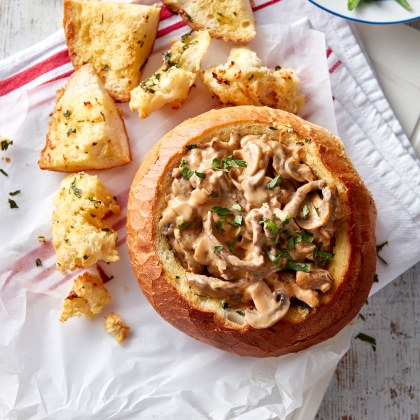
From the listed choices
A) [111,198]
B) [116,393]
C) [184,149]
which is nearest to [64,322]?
[116,393]

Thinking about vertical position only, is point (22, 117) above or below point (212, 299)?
above

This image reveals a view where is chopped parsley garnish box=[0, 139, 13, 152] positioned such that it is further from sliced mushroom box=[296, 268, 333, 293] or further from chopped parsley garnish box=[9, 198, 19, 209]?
sliced mushroom box=[296, 268, 333, 293]

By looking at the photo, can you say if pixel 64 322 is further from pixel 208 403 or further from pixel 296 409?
pixel 296 409

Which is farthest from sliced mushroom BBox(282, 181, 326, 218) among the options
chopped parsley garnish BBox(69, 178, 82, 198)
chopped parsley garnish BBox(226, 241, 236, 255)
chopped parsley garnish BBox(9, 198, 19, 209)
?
chopped parsley garnish BBox(9, 198, 19, 209)

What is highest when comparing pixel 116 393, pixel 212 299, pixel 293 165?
pixel 293 165

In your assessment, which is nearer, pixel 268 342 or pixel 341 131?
pixel 268 342

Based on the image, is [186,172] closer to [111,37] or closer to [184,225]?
[184,225]
